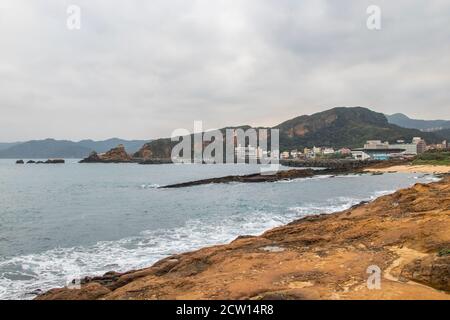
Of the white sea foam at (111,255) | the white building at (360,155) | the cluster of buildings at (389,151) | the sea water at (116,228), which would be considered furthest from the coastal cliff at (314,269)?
the cluster of buildings at (389,151)

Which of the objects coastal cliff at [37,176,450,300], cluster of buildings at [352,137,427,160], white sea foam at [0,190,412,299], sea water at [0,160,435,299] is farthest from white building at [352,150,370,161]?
coastal cliff at [37,176,450,300]

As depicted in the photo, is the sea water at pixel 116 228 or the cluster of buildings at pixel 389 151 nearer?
the sea water at pixel 116 228

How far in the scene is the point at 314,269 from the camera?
431 inches

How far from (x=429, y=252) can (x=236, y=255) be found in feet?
22.2

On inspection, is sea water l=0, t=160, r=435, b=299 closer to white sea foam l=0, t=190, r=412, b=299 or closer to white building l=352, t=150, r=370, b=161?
white sea foam l=0, t=190, r=412, b=299

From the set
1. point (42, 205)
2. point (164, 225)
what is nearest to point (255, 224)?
point (164, 225)

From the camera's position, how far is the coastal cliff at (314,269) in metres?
9.02

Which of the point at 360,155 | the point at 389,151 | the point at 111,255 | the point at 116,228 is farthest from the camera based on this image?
the point at 389,151

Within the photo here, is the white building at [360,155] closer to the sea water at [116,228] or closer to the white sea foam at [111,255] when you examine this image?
the sea water at [116,228]

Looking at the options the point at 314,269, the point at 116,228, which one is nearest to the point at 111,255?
the point at 116,228

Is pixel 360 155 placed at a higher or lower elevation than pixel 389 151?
lower

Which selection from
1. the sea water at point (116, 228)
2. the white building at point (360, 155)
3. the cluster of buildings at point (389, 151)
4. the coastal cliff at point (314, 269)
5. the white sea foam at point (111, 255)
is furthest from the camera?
the cluster of buildings at point (389, 151)

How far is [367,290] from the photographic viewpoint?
861 cm

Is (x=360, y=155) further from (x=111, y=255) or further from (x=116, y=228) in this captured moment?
(x=111, y=255)
